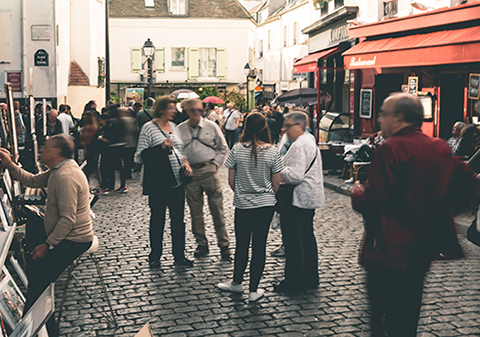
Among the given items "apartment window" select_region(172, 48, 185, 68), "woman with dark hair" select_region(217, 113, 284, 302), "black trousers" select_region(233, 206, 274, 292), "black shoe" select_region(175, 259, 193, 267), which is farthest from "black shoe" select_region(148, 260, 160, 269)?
"apartment window" select_region(172, 48, 185, 68)

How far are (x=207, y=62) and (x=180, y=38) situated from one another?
2.63 m

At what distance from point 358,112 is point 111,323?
1531cm

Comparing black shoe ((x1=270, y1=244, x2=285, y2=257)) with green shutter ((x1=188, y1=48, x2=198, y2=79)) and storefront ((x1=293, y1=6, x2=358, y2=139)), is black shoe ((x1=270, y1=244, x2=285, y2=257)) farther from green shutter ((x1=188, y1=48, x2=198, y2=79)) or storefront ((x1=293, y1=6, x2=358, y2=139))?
green shutter ((x1=188, y1=48, x2=198, y2=79))

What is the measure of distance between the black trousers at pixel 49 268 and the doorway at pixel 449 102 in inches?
464

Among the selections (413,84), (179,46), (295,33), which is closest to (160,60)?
(179,46)

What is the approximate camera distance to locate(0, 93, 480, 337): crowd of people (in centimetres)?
404

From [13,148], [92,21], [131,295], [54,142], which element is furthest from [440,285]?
[92,21]

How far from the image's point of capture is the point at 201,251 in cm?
819

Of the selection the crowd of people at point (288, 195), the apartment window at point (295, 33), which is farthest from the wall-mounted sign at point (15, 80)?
the apartment window at point (295, 33)

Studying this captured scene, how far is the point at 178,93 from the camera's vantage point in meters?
34.2

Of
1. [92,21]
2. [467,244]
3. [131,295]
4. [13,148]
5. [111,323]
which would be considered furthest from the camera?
[92,21]

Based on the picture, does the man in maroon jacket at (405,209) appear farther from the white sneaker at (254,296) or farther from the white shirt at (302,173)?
the white shirt at (302,173)

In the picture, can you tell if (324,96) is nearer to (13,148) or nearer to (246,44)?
(13,148)

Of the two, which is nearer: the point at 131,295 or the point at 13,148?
the point at 131,295
